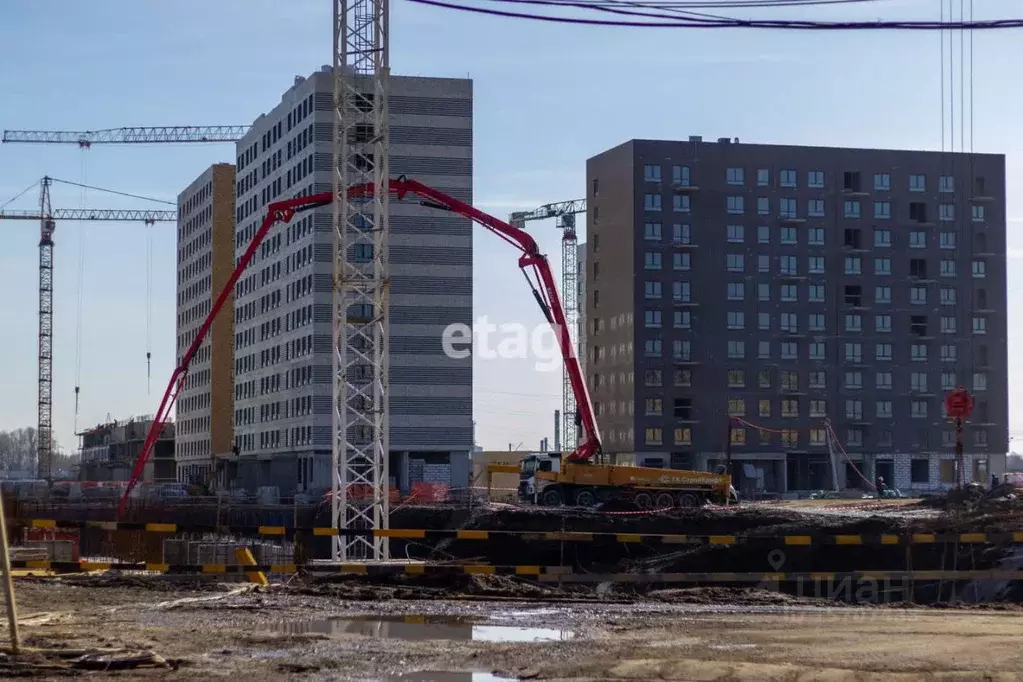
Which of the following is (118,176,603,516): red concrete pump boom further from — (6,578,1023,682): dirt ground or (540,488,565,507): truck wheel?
(6,578,1023,682): dirt ground

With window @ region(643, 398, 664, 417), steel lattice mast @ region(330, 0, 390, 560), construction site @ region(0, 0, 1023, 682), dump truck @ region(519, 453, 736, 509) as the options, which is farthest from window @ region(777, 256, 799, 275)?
steel lattice mast @ region(330, 0, 390, 560)

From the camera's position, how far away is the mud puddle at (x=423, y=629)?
56.4ft

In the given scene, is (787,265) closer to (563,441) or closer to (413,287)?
(413,287)

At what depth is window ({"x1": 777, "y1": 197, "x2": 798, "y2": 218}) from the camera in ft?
362

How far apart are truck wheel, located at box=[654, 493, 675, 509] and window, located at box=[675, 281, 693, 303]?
5390cm

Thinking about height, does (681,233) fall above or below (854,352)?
above

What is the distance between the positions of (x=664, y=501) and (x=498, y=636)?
3957 centimetres

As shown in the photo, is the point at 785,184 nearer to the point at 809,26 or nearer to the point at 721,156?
the point at 721,156

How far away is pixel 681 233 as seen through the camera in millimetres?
109375

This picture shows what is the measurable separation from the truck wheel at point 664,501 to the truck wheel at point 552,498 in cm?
384

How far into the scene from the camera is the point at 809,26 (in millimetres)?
22094

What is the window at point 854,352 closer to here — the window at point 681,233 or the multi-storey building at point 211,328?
the window at point 681,233

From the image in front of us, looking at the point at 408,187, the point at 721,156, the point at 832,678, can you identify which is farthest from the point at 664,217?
the point at 832,678

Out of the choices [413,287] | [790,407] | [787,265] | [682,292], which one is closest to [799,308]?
[787,265]
